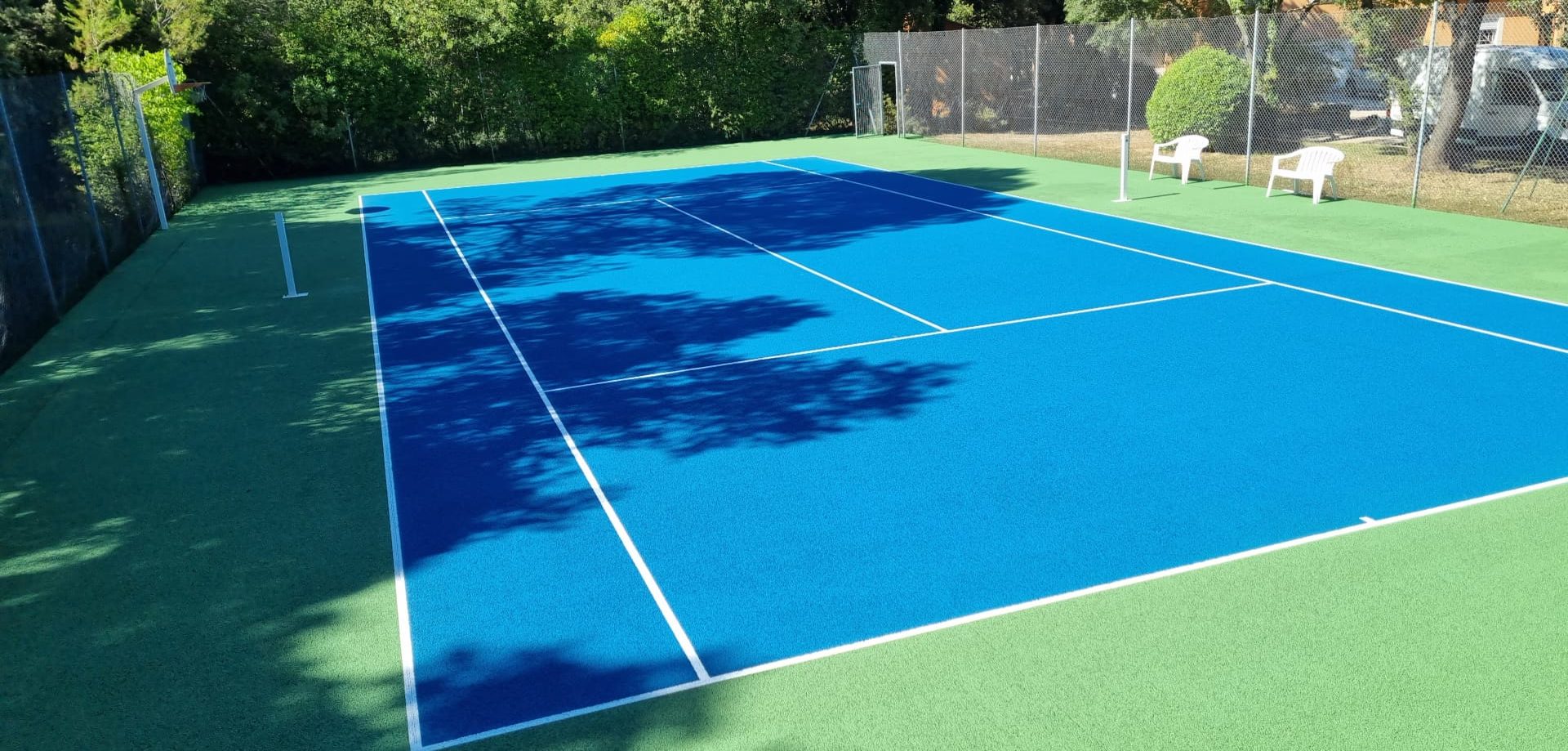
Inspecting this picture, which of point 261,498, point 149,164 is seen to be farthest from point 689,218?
point 261,498

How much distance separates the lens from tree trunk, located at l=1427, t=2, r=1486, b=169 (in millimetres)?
18906

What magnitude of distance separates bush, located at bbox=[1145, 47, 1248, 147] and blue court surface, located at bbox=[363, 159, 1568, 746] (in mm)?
8741

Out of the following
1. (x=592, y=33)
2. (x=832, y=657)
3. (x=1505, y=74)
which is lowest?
(x=832, y=657)

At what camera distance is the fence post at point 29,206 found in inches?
507

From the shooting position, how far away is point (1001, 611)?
19.5ft

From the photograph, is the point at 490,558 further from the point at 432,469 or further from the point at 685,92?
the point at 685,92

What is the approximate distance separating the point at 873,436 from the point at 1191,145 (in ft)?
47.7

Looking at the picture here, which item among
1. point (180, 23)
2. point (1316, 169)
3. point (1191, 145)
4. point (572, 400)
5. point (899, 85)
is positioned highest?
point (180, 23)

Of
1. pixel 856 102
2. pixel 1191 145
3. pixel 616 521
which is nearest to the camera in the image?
pixel 616 521

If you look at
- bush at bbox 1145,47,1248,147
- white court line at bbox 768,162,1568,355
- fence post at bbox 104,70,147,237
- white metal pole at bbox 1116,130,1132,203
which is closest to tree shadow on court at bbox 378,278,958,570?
white court line at bbox 768,162,1568,355

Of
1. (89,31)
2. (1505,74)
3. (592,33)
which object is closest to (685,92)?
(592,33)

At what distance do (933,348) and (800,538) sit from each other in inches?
173

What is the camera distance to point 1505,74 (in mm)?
Answer: 20047

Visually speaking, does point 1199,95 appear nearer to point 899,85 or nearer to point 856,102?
point 899,85
